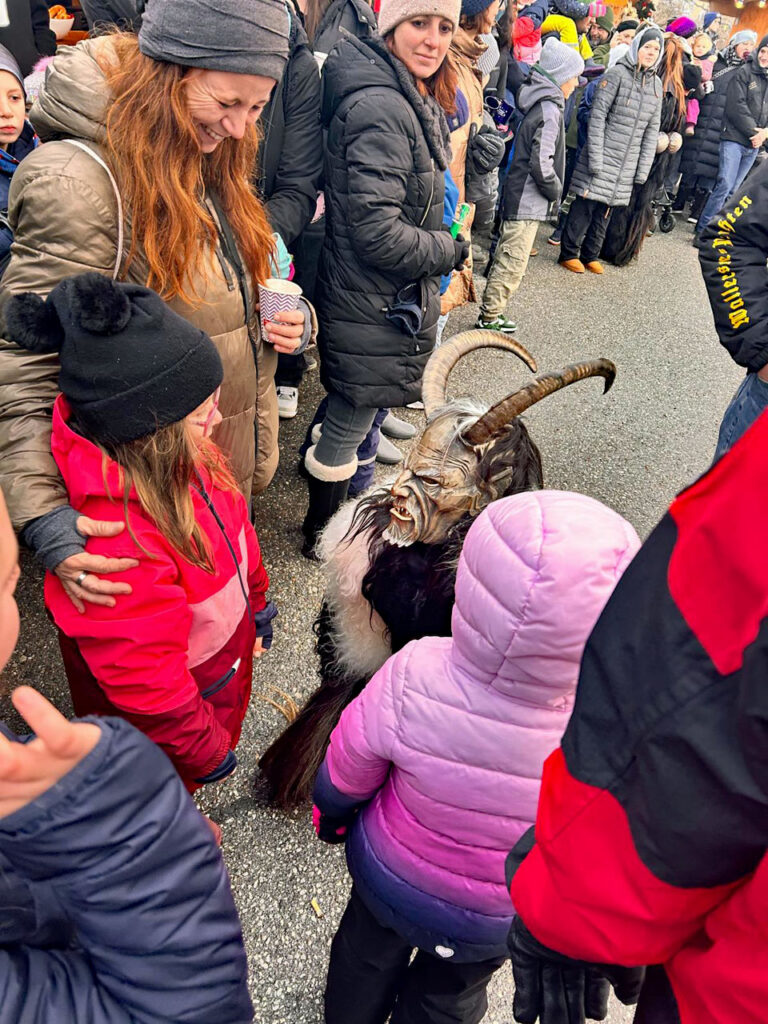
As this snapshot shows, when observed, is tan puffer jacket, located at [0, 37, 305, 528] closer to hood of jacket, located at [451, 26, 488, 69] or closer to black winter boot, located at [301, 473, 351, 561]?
black winter boot, located at [301, 473, 351, 561]

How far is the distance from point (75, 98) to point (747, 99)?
340 inches

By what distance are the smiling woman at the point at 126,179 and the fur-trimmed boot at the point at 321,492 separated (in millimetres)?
1198

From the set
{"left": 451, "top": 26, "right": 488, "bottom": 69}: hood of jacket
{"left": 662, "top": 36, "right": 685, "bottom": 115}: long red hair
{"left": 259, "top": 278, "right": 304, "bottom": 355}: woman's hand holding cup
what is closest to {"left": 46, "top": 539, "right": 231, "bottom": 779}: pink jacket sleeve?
{"left": 259, "top": 278, "right": 304, "bottom": 355}: woman's hand holding cup

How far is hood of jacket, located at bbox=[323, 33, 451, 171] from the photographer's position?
2502mm

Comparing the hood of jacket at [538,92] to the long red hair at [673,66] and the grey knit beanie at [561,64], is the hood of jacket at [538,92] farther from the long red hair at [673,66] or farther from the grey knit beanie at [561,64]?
the long red hair at [673,66]

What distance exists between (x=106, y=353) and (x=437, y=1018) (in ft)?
5.18

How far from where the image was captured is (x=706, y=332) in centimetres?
687

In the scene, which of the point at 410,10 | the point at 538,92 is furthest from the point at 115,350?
the point at 538,92

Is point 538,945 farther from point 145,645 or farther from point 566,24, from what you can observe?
point 566,24

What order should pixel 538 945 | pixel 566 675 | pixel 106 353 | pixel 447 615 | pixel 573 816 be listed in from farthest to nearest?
pixel 447 615
pixel 106 353
pixel 566 675
pixel 538 945
pixel 573 816

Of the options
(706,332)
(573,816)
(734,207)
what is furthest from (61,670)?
(706,332)

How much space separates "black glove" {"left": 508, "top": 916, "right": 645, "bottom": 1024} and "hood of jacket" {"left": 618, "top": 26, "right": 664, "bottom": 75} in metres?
7.45

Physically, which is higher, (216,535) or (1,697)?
(216,535)

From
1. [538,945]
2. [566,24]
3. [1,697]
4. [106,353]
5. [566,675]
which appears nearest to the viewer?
[538,945]
